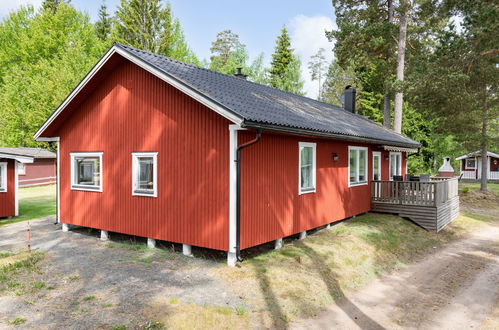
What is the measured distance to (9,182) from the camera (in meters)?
15.1

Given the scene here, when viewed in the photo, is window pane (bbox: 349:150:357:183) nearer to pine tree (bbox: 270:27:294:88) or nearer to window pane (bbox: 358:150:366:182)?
window pane (bbox: 358:150:366:182)

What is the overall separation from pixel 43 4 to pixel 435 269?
46362mm

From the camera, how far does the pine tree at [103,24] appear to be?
128 ft

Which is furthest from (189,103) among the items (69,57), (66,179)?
(69,57)

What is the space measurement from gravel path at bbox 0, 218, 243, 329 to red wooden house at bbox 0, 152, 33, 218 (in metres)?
6.51

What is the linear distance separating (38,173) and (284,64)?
87.4 ft

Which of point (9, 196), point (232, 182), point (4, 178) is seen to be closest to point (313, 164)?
point (232, 182)

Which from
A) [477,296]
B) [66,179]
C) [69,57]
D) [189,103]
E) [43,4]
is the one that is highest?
[43,4]

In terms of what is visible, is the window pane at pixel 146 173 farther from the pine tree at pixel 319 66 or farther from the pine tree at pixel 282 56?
the pine tree at pixel 319 66

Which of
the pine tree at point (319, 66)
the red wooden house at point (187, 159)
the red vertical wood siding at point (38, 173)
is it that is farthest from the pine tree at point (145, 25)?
the pine tree at point (319, 66)

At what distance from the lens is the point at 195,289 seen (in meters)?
6.47

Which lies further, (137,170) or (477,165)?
(477,165)

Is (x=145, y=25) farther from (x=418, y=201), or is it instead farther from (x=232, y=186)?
(x=232, y=186)

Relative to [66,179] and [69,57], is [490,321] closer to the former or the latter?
[66,179]
